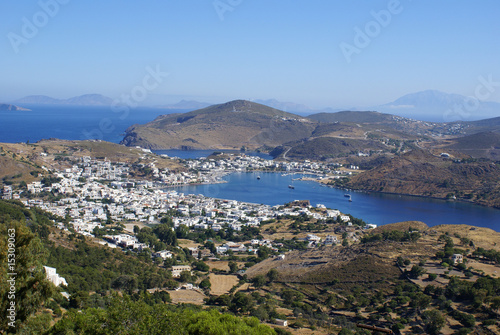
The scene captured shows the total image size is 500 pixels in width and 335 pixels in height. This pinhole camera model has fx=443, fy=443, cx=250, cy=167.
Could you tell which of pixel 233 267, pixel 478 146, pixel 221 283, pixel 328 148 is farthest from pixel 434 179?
pixel 221 283

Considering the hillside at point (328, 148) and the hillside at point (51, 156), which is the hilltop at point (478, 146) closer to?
the hillside at point (328, 148)

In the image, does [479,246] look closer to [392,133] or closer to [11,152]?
[11,152]

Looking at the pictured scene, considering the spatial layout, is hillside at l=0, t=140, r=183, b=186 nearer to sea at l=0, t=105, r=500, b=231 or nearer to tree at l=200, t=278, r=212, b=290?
sea at l=0, t=105, r=500, b=231

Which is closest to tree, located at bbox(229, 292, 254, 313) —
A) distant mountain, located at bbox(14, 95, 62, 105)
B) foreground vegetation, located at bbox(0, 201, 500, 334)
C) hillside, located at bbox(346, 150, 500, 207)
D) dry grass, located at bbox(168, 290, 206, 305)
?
foreground vegetation, located at bbox(0, 201, 500, 334)

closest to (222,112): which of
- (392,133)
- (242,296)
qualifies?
(392,133)
